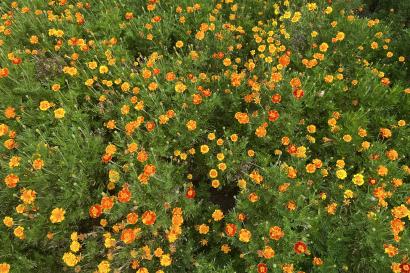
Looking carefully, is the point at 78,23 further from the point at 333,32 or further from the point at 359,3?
the point at 359,3

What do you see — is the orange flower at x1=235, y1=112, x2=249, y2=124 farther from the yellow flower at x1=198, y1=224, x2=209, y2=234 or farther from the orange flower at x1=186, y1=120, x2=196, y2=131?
the yellow flower at x1=198, y1=224, x2=209, y2=234

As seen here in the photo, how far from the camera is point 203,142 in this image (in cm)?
434

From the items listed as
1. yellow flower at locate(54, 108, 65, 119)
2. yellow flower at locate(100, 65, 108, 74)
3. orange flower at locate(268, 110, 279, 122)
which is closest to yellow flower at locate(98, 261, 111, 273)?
yellow flower at locate(54, 108, 65, 119)

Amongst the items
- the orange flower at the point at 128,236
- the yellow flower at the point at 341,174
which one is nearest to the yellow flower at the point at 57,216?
the orange flower at the point at 128,236

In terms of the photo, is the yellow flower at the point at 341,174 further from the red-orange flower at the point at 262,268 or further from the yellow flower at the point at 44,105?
the yellow flower at the point at 44,105

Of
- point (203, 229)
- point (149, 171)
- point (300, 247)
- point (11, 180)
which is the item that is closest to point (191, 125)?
point (149, 171)

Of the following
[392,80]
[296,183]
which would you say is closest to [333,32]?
[392,80]

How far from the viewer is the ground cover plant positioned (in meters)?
3.45

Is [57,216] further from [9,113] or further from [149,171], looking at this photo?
[9,113]

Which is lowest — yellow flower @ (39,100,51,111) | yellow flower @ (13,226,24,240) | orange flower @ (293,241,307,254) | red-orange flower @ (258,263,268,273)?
red-orange flower @ (258,263,268,273)

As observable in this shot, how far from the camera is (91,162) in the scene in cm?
397

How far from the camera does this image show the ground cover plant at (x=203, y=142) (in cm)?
345

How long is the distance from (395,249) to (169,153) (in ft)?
8.05

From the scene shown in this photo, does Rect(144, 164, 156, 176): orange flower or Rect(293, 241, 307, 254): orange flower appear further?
Rect(144, 164, 156, 176): orange flower
